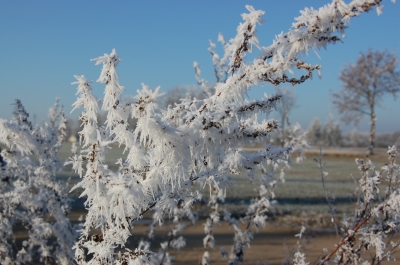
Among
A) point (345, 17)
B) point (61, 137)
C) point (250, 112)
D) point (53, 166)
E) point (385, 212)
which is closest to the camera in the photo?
point (345, 17)

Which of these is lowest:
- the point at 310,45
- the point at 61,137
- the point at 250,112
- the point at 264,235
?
the point at 264,235

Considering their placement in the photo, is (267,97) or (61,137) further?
(61,137)

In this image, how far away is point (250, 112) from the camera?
1.50m

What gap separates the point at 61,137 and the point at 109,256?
3.69 meters

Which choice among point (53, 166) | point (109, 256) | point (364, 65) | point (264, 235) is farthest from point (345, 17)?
point (364, 65)

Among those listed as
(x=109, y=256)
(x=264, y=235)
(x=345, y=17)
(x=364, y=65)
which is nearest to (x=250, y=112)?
(x=345, y=17)

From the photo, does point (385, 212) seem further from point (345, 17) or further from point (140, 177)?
point (140, 177)

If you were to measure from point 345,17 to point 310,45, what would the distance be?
0.52 ft

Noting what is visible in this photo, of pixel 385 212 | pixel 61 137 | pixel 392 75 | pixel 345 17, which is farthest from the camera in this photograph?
pixel 392 75

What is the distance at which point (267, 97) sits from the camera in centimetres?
152

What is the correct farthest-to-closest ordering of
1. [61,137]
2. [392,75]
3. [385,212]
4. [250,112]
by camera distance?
[392,75], [61,137], [385,212], [250,112]

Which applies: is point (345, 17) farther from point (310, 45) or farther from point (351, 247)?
point (351, 247)

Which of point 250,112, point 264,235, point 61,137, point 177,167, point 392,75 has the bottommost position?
point 264,235

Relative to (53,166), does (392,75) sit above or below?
above
